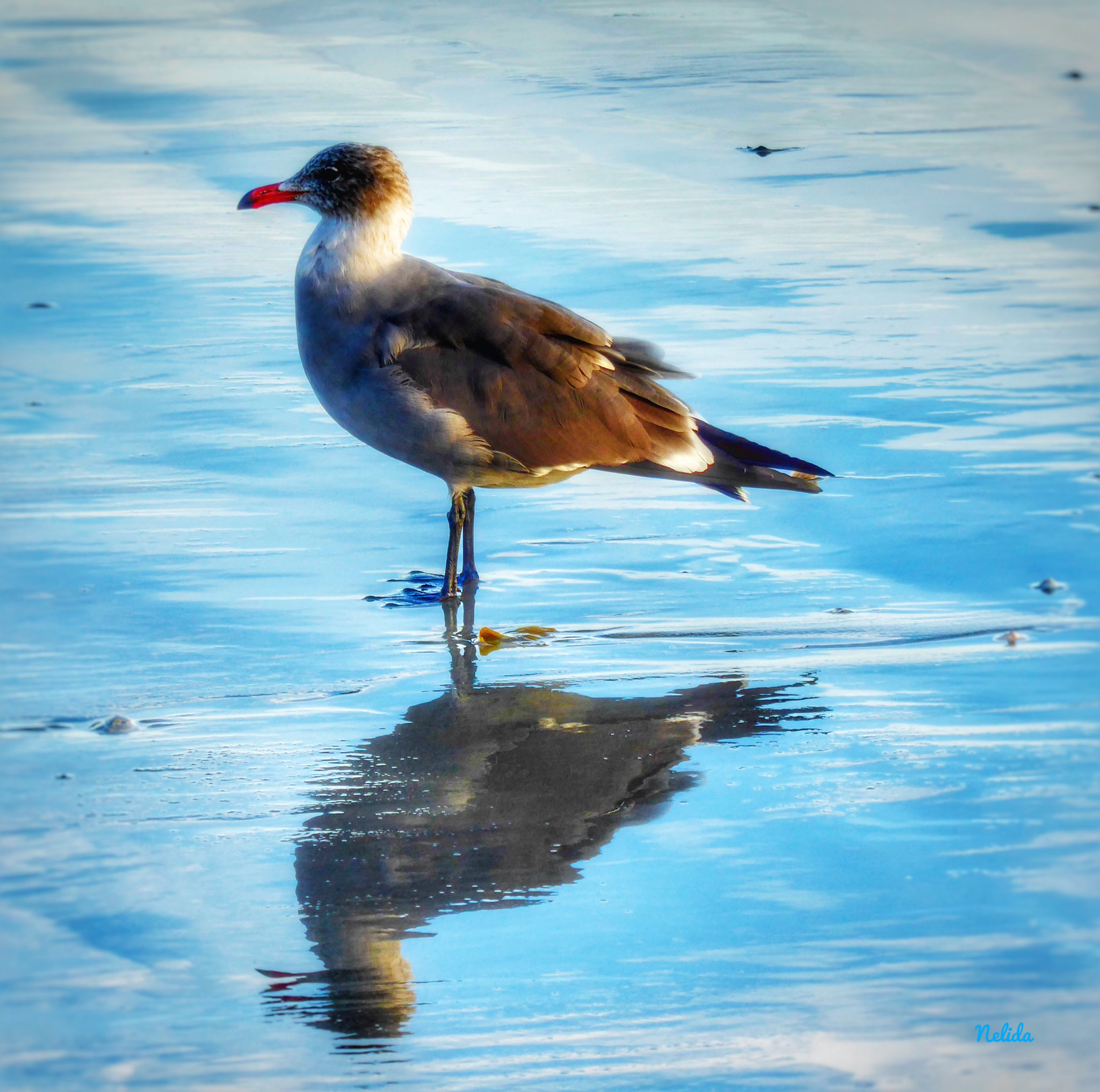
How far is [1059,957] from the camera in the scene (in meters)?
2.76

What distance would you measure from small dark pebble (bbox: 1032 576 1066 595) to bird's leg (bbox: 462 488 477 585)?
162 cm

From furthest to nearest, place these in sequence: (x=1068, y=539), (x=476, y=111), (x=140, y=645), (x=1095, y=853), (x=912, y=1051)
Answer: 1. (x=476, y=111)
2. (x=1068, y=539)
3. (x=140, y=645)
4. (x=1095, y=853)
5. (x=912, y=1051)

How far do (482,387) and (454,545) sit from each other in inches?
20.7

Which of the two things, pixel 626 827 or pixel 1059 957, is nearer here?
pixel 1059 957

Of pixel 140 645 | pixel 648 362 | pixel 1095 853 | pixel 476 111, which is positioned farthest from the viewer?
pixel 476 111

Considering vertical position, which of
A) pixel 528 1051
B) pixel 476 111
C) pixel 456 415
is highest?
pixel 476 111

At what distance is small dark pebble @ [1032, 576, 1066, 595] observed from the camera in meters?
4.61

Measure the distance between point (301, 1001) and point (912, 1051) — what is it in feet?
3.14

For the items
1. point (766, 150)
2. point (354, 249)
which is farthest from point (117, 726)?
point (766, 150)

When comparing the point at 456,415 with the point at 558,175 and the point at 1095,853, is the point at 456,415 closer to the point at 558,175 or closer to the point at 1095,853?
the point at 1095,853

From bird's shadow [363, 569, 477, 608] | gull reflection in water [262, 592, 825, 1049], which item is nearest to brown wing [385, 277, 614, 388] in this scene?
bird's shadow [363, 569, 477, 608]

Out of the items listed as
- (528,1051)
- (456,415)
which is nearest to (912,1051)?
(528,1051)
